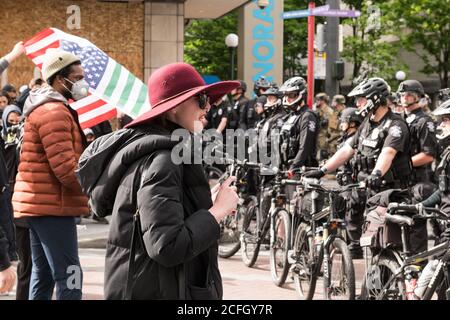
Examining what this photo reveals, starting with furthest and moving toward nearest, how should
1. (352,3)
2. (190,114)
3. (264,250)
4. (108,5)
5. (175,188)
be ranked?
(352,3)
(108,5)
(264,250)
(190,114)
(175,188)

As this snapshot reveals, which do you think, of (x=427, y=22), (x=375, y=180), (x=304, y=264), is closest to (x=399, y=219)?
(x=375, y=180)

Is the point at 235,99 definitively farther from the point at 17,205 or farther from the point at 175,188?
the point at 175,188

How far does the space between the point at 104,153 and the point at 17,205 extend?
2.34 meters

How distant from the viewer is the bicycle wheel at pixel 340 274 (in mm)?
7316

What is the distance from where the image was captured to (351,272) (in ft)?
24.0

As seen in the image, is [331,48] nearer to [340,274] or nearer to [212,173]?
[212,173]

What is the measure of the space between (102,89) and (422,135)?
3.68m

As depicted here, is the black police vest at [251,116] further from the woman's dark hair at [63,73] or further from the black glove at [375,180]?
the woman's dark hair at [63,73]

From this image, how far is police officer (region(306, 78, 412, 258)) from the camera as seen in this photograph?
7715 mm

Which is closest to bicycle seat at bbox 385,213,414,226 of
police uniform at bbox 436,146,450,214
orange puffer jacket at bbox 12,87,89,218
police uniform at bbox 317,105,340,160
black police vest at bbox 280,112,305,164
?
police uniform at bbox 436,146,450,214

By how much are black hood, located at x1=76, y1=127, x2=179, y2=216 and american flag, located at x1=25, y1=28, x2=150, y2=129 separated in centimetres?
664

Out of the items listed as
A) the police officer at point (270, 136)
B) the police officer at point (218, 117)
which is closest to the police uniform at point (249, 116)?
the police officer at point (218, 117)

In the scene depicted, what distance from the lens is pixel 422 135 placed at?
10203 millimetres
